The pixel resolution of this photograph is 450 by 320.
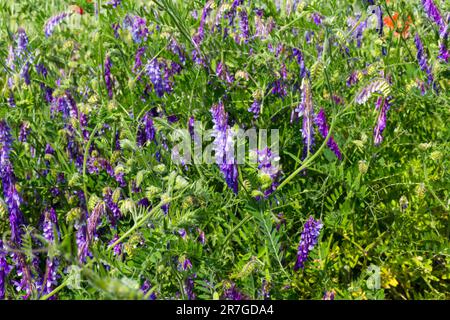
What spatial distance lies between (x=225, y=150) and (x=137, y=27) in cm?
99

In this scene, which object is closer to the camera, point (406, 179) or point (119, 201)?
point (119, 201)

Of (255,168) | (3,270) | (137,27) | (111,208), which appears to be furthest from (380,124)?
(3,270)

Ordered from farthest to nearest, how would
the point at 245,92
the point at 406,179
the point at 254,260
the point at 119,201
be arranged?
the point at 245,92 < the point at 406,179 < the point at 119,201 < the point at 254,260

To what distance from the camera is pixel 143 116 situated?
97.8 inches

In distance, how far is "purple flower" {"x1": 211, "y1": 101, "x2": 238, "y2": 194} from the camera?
184 centimetres

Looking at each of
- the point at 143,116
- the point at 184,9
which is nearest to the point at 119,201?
the point at 143,116

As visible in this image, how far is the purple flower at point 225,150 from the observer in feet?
6.02

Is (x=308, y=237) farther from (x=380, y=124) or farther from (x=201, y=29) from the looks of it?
(x=201, y=29)

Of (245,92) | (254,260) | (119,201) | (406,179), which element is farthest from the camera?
(245,92)

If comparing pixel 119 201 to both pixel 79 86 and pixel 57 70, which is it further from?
pixel 57 70

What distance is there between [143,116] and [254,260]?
0.83 meters

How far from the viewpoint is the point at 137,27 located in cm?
268

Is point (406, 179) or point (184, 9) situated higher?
point (184, 9)
